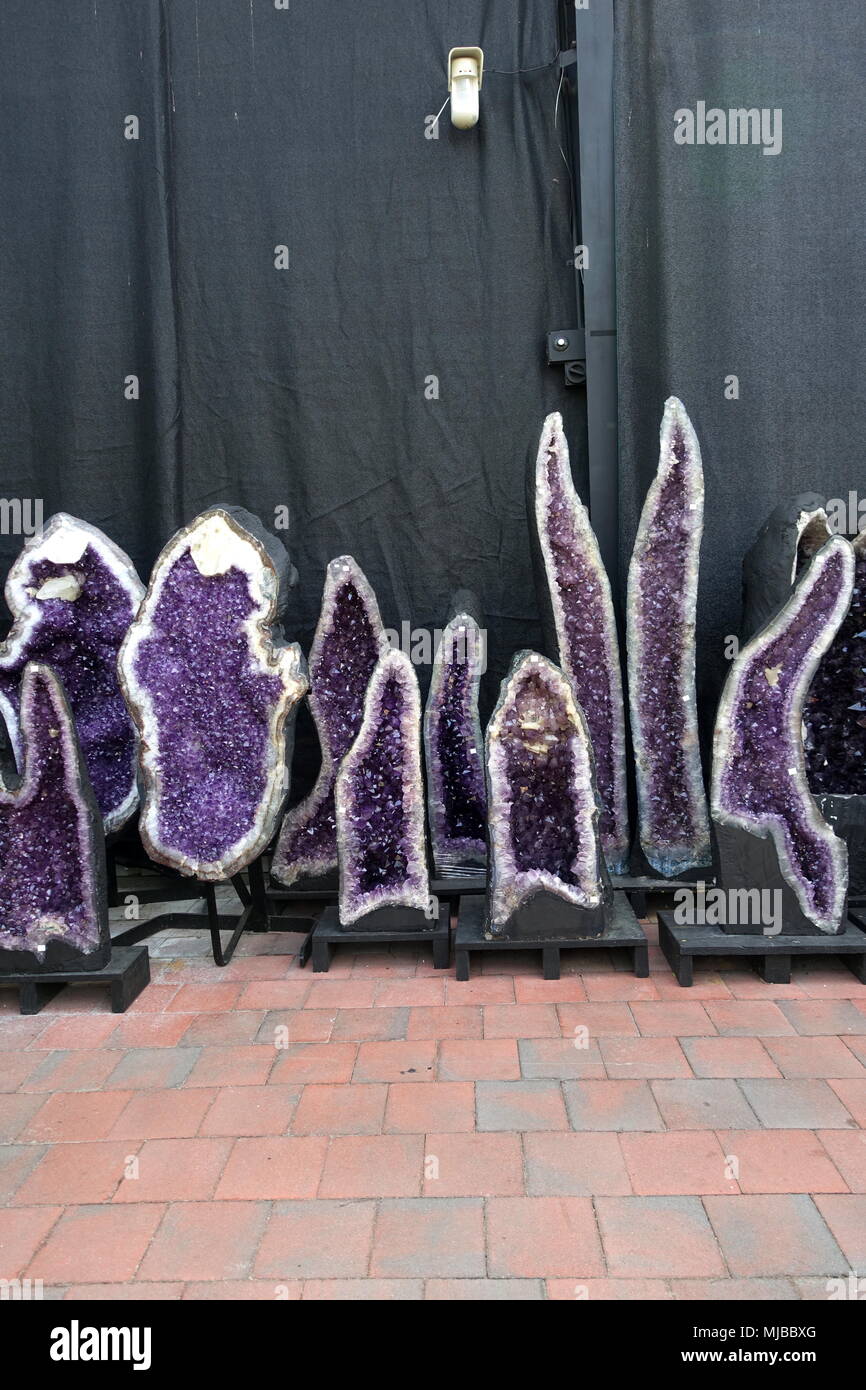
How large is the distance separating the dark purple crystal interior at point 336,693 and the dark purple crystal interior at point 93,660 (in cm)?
71

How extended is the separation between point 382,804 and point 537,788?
530 millimetres

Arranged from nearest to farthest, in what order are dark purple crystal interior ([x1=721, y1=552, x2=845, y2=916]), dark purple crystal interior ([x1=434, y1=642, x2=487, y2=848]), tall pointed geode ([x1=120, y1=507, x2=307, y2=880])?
→ 1. dark purple crystal interior ([x1=721, y1=552, x2=845, y2=916])
2. tall pointed geode ([x1=120, y1=507, x2=307, y2=880])
3. dark purple crystal interior ([x1=434, y1=642, x2=487, y2=848])

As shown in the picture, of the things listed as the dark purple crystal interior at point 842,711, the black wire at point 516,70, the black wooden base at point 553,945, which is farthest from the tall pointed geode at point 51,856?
the black wire at point 516,70

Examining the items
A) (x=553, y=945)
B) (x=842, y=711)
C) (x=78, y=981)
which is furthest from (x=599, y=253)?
(x=78, y=981)

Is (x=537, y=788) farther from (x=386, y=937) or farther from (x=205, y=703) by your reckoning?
(x=205, y=703)

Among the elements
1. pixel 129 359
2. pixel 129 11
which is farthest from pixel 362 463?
pixel 129 11

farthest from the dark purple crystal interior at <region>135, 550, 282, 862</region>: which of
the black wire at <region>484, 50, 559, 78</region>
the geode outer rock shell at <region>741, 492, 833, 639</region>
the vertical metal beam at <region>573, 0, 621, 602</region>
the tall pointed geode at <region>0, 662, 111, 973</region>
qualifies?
the black wire at <region>484, 50, 559, 78</region>

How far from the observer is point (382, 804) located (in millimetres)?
3527

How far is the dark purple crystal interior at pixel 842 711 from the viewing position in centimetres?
386

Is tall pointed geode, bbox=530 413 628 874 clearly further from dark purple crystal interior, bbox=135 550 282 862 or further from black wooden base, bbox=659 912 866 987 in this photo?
dark purple crystal interior, bbox=135 550 282 862

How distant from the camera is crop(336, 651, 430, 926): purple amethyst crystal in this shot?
136 inches

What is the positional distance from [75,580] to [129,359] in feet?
3.86

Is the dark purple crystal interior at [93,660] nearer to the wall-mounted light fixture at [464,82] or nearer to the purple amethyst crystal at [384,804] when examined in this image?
the purple amethyst crystal at [384,804]

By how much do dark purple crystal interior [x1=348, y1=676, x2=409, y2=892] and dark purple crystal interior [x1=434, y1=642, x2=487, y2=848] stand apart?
2.00 feet
